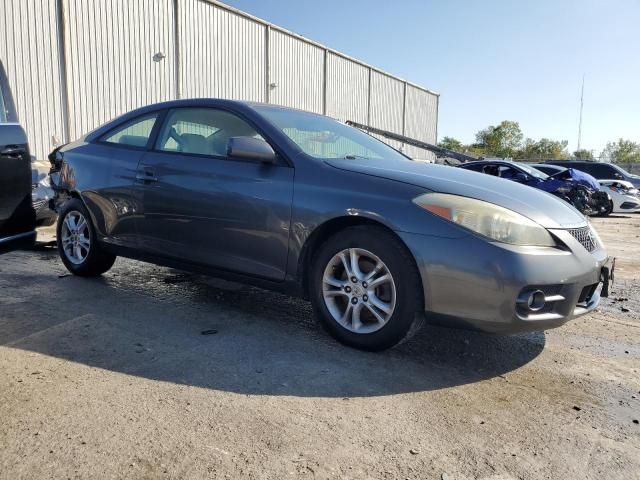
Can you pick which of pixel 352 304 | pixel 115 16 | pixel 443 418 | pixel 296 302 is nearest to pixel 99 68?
pixel 115 16

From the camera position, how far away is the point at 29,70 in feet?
41.6

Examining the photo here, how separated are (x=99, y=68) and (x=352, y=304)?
13.6 meters

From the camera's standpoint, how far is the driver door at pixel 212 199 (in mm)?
3516

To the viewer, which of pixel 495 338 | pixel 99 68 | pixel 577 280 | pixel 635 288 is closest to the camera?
pixel 577 280

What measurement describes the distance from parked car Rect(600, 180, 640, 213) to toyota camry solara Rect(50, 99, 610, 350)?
12.2m

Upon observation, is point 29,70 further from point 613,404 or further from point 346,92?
point 346,92

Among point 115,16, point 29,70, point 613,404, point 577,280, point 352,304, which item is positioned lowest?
point 613,404

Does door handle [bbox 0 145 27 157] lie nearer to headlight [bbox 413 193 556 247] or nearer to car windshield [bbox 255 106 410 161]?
car windshield [bbox 255 106 410 161]

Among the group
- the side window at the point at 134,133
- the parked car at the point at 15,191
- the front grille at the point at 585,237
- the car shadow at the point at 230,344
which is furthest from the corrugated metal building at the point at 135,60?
the front grille at the point at 585,237

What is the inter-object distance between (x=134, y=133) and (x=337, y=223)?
2197 millimetres

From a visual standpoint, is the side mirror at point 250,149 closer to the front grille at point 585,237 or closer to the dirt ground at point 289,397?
the dirt ground at point 289,397

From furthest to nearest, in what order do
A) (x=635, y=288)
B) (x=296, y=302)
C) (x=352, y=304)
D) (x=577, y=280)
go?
(x=635, y=288), (x=296, y=302), (x=352, y=304), (x=577, y=280)

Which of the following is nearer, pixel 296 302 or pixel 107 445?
pixel 107 445

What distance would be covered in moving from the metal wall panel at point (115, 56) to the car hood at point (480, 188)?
12.5 meters
